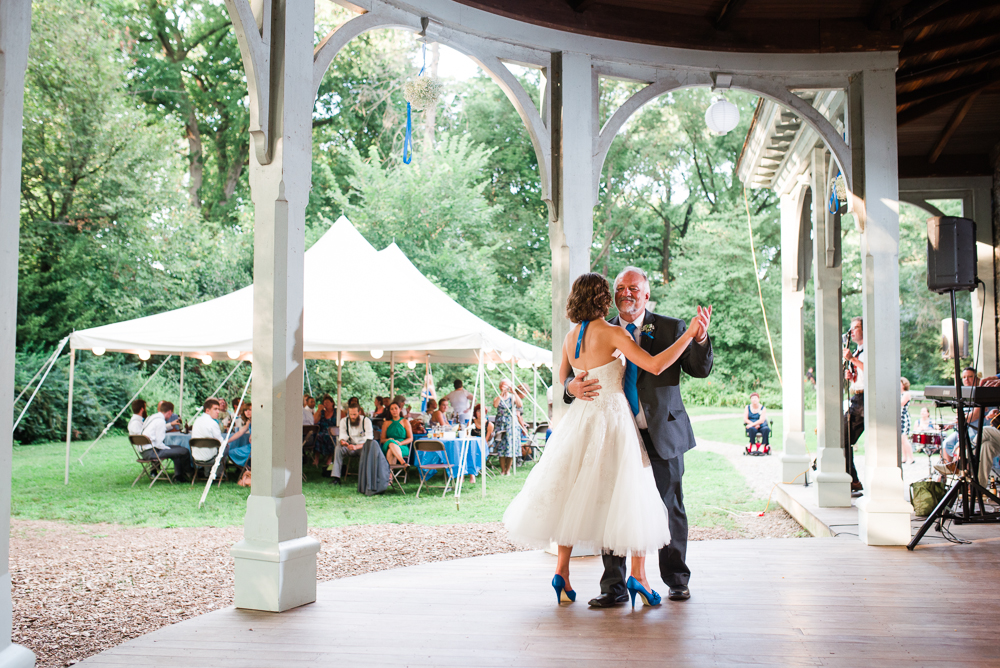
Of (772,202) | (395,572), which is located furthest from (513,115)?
(395,572)

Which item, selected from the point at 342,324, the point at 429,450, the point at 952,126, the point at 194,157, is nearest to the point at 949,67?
the point at 952,126

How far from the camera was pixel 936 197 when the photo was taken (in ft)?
32.8

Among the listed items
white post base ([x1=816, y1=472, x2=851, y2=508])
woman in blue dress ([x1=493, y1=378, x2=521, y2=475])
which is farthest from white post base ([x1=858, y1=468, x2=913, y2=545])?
woman in blue dress ([x1=493, y1=378, x2=521, y2=475])

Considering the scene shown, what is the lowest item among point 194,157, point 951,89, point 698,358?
point 698,358

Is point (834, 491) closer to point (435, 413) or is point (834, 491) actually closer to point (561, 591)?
point (561, 591)

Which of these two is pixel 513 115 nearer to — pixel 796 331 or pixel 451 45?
pixel 796 331

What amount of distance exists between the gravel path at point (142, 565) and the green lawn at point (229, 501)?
43cm

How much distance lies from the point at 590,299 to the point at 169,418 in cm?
908

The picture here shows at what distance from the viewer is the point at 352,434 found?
10.4 m

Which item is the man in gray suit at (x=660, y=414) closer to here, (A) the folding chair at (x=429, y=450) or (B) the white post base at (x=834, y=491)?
(B) the white post base at (x=834, y=491)

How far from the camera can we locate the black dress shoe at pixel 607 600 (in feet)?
12.4

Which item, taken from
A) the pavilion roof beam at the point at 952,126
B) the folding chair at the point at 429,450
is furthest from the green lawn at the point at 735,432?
the folding chair at the point at 429,450

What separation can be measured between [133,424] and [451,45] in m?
8.08

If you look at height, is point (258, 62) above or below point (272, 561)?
above
